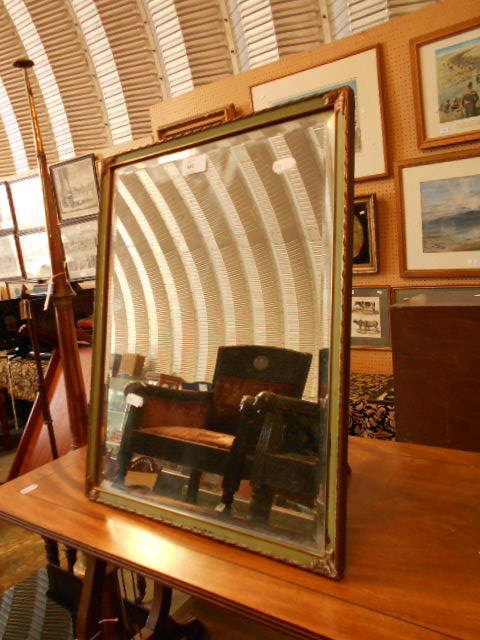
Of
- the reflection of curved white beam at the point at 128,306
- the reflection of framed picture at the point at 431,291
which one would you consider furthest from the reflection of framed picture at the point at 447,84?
the reflection of curved white beam at the point at 128,306

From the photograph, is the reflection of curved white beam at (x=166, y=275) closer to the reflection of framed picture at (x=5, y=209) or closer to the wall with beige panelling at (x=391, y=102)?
the wall with beige panelling at (x=391, y=102)

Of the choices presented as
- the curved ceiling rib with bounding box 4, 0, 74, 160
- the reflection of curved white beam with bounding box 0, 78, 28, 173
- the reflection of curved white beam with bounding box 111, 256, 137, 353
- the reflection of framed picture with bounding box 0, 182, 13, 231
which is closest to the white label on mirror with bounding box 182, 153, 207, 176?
the reflection of curved white beam with bounding box 111, 256, 137, 353

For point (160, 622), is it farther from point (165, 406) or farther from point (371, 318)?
point (371, 318)

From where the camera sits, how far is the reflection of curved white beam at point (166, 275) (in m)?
1.03

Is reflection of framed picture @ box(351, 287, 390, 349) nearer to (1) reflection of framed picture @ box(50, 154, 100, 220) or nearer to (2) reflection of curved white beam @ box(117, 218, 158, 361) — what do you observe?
(2) reflection of curved white beam @ box(117, 218, 158, 361)

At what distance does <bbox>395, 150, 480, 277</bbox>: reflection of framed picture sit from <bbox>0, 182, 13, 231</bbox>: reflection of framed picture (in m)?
4.27

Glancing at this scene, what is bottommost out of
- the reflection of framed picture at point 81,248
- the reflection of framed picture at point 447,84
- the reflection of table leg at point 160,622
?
the reflection of table leg at point 160,622

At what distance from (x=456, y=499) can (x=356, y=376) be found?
5.63 feet

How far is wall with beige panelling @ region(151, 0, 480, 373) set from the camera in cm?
227

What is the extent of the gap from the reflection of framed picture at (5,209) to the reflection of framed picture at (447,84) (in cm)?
435

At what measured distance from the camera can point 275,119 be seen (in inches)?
34.4

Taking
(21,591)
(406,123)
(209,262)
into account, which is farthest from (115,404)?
(406,123)

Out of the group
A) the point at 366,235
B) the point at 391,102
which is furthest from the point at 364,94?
the point at 366,235

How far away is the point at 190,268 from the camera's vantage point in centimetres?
103
